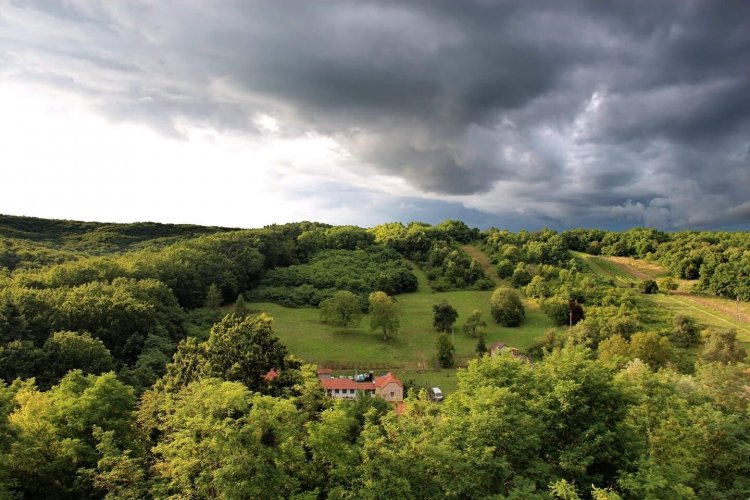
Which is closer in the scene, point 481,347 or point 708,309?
point 481,347

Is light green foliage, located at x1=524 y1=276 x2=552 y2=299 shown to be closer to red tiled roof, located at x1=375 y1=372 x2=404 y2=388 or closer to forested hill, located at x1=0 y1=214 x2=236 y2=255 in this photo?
red tiled roof, located at x1=375 y1=372 x2=404 y2=388

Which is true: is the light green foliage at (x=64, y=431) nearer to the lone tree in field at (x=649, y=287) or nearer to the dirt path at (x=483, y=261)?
the dirt path at (x=483, y=261)

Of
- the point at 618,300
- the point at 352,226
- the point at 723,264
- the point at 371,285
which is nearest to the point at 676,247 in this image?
the point at 723,264

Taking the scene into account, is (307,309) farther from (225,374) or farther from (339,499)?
(339,499)

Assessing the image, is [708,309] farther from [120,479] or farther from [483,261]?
[120,479]

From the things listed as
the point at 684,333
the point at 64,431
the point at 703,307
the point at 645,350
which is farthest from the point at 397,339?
the point at 703,307

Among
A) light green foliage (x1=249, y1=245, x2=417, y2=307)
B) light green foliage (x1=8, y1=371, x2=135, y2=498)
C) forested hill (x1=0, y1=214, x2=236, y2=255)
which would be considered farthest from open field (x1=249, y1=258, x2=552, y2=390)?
forested hill (x1=0, y1=214, x2=236, y2=255)
